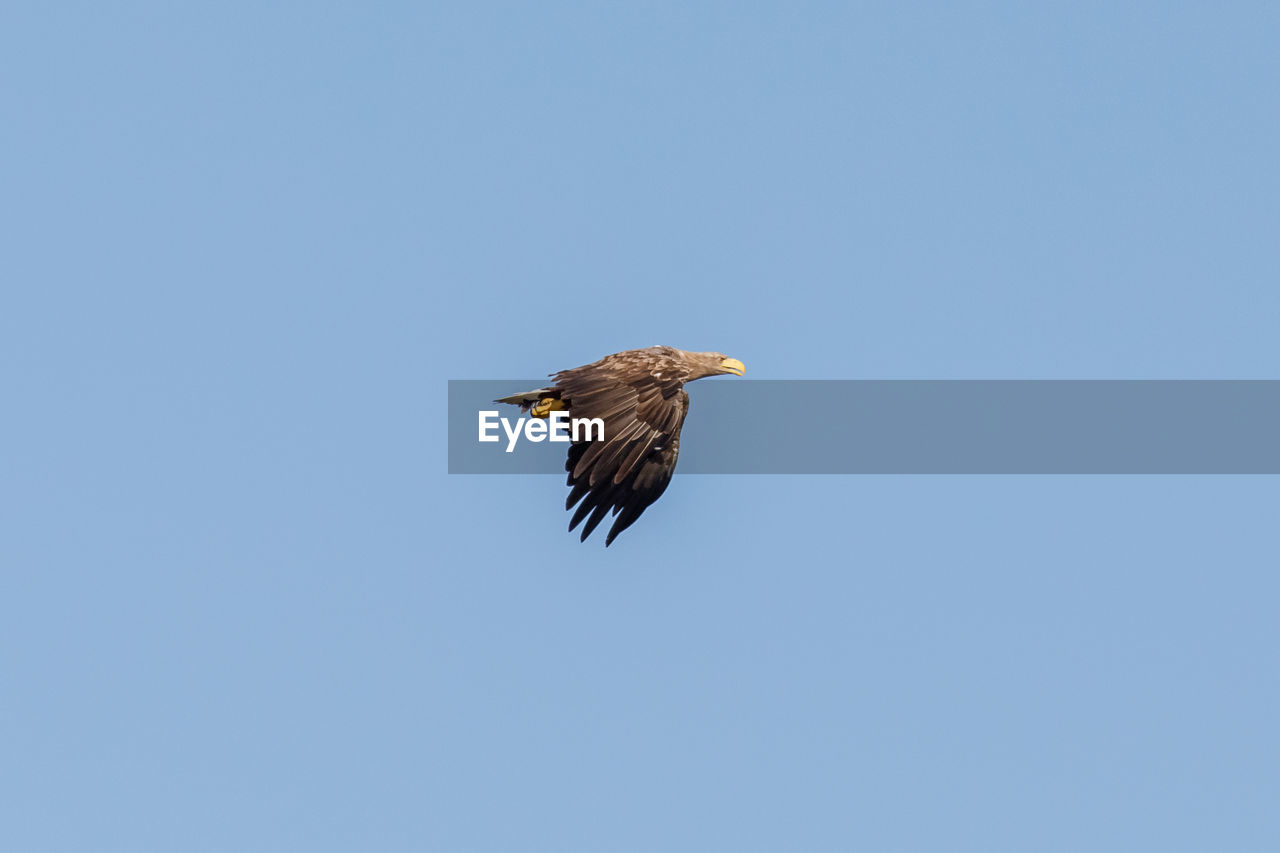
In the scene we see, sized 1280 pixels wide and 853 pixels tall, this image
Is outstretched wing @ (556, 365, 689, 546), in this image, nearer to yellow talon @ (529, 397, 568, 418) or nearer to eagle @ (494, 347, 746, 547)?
eagle @ (494, 347, 746, 547)

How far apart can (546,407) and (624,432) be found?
2.32 m

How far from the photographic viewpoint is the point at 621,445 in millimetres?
36188

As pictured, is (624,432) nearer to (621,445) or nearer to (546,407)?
(621,445)

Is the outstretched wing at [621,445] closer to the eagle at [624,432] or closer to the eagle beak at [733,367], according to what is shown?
the eagle at [624,432]

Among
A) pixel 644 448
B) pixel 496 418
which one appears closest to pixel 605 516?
pixel 644 448

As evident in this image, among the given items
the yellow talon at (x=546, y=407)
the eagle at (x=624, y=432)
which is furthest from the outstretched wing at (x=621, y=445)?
the yellow talon at (x=546, y=407)

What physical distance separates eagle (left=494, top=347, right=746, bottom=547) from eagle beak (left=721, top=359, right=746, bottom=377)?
214 centimetres

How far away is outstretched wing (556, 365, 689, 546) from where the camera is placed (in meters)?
35.7

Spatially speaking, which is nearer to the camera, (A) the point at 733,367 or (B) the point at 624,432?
(B) the point at 624,432

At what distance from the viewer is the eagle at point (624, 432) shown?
1407 inches

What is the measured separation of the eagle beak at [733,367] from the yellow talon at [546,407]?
9.28ft

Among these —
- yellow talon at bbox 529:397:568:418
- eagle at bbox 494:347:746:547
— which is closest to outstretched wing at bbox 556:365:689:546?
eagle at bbox 494:347:746:547

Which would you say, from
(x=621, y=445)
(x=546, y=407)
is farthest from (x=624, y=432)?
(x=546, y=407)

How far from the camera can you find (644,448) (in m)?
36.3
